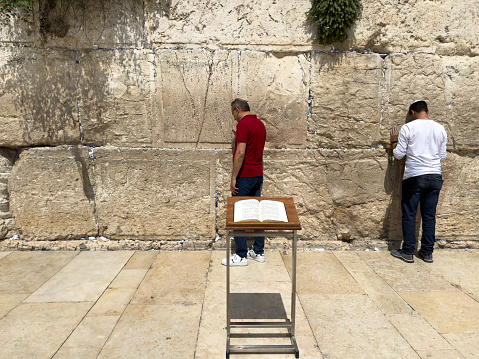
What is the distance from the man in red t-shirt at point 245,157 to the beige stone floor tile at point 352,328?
3.20 ft

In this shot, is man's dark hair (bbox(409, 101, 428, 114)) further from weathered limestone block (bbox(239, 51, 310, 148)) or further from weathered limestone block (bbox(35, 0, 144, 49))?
weathered limestone block (bbox(35, 0, 144, 49))

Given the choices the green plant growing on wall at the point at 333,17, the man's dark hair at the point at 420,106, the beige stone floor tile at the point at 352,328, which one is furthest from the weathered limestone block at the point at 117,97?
the man's dark hair at the point at 420,106

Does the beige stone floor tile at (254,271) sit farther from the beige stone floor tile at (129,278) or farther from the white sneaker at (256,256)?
the beige stone floor tile at (129,278)

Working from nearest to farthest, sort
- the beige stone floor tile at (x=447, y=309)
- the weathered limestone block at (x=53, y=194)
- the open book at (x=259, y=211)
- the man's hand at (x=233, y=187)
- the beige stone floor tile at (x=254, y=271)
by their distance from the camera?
the open book at (x=259, y=211), the beige stone floor tile at (x=447, y=309), the beige stone floor tile at (x=254, y=271), the man's hand at (x=233, y=187), the weathered limestone block at (x=53, y=194)

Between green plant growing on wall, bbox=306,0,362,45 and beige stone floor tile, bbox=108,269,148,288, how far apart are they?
3.44m

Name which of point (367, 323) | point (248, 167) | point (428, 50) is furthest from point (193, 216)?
point (428, 50)

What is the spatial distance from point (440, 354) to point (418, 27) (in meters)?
3.62

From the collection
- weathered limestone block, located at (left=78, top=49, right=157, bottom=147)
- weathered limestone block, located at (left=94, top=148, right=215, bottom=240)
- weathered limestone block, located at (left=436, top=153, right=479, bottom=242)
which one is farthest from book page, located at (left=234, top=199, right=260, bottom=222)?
weathered limestone block, located at (left=436, top=153, right=479, bottom=242)

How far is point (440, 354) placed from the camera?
2.32m

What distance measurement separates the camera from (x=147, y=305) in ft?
9.60

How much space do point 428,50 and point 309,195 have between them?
232 centimetres

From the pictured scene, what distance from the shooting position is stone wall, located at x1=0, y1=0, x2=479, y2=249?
13.1 ft

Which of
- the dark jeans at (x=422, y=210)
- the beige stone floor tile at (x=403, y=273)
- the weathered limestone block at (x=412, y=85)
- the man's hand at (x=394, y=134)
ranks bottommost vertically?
the beige stone floor tile at (x=403, y=273)

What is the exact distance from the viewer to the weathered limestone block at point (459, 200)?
422cm
